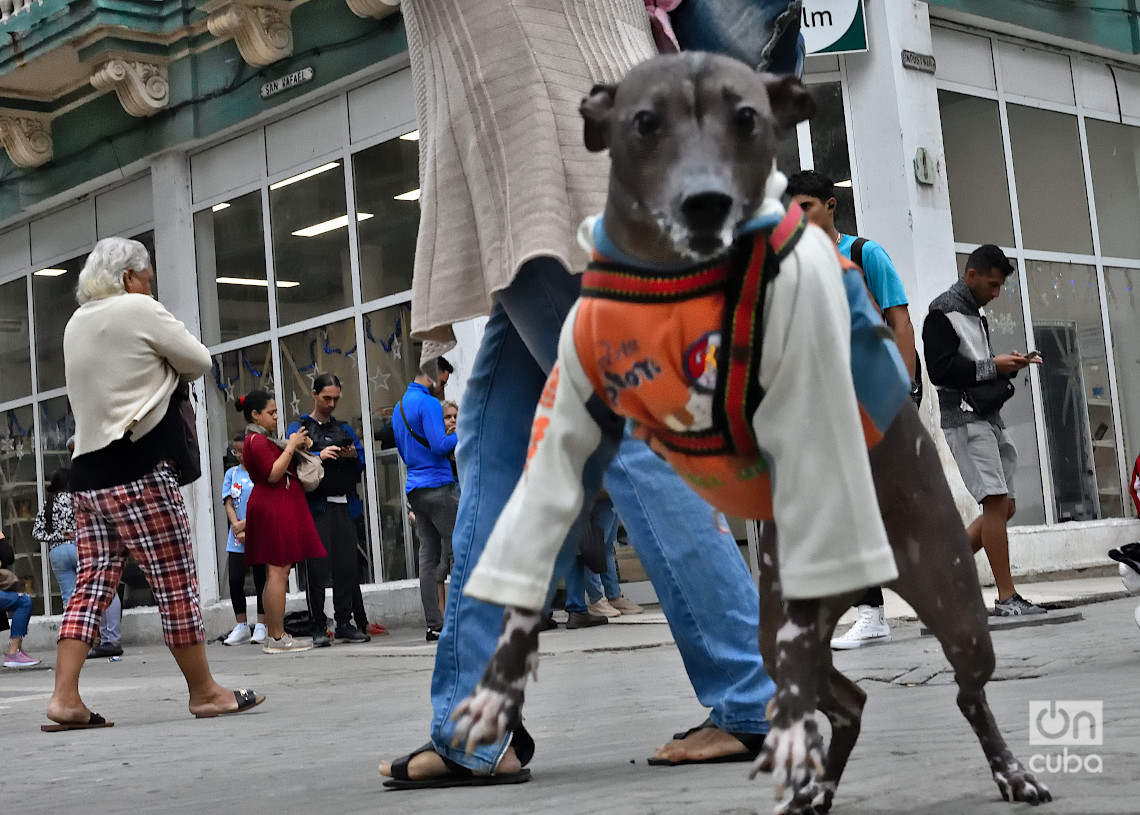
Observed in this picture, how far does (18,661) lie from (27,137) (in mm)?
7864

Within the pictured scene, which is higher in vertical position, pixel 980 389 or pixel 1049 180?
pixel 1049 180

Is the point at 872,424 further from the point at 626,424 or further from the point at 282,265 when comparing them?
the point at 282,265

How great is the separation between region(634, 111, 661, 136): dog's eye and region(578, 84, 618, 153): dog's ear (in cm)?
9

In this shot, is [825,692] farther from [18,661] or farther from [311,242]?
[311,242]

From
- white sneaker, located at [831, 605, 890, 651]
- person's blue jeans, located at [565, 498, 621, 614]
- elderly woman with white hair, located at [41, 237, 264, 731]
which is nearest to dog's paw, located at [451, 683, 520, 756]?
elderly woman with white hair, located at [41, 237, 264, 731]

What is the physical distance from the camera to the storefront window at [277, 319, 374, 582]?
14352 mm

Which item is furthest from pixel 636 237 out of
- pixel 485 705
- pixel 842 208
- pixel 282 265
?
pixel 282 265

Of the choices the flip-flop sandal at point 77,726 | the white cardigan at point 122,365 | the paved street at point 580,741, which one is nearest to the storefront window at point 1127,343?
the paved street at point 580,741

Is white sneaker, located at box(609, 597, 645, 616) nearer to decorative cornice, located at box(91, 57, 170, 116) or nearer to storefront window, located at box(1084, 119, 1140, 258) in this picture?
storefront window, located at box(1084, 119, 1140, 258)

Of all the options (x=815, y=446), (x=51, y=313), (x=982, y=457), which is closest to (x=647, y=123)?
(x=815, y=446)

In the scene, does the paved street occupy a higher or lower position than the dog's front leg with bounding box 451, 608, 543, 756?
lower

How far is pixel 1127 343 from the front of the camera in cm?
1477

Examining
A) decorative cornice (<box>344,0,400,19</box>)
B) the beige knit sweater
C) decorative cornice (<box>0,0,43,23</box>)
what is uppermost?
decorative cornice (<box>0,0,43,23</box>)

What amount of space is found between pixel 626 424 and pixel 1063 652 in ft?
13.4
